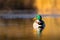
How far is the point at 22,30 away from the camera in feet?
26.0

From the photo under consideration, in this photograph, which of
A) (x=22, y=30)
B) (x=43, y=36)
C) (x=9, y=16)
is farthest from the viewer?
(x=9, y=16)

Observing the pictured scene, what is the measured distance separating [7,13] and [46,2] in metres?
1.59

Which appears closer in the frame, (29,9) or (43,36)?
(43,36)

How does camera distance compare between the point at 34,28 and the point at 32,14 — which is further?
the point at 32,14

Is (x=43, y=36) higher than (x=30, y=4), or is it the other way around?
(x=30, y=4)

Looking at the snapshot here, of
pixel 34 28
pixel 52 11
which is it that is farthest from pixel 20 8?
pixel 34 28

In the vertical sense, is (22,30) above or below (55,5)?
below

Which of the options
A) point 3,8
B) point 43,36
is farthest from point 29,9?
point 43,36

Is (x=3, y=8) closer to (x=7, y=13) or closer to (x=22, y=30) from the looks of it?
(x=7, y=13)

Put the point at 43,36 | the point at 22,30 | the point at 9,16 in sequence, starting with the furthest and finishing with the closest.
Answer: the point at 9,16 < the point at 22,30 < the point at 43,36

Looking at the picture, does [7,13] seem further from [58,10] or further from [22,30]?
[22,30]

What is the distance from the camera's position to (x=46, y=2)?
12.8 metres

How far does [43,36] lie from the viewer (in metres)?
6.86

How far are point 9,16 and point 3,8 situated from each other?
0.67 metres
